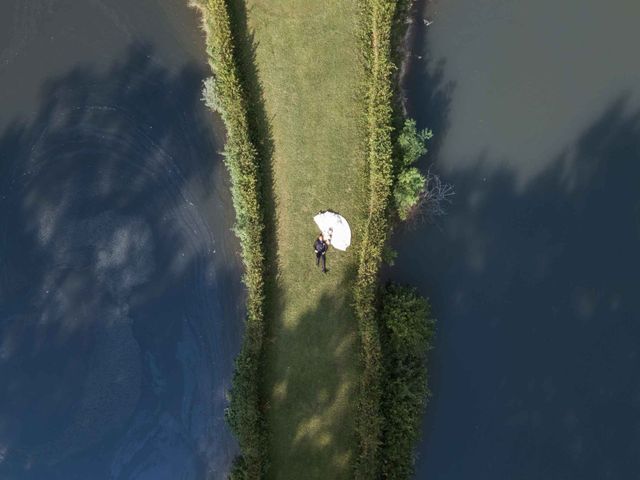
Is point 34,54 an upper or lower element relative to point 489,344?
upper

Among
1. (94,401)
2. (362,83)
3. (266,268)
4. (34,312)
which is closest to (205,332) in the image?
(266,268)

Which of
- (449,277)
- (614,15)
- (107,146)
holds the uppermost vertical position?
(614,15)

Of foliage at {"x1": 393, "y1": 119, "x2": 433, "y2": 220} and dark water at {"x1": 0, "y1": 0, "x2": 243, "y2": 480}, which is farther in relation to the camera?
dark water at {"x1": 0, "y1": 0, "x2": 243, "y2": 480}

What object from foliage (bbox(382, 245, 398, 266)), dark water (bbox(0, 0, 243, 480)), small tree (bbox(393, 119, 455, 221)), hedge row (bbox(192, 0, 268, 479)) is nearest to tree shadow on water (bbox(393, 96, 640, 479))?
small tree (bbox(393, 119, 455, 221))

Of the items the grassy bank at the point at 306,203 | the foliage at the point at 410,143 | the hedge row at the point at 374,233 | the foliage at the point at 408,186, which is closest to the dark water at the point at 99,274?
the grassy bank at the point at 306,203

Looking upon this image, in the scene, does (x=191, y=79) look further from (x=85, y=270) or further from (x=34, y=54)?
(x=85, y=270)

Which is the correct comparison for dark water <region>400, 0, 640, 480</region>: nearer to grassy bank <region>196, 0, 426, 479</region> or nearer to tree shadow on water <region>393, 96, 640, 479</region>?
tree shadow on water <region>393, 96, 640, 479</region>

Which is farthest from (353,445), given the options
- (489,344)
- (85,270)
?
(85,270)

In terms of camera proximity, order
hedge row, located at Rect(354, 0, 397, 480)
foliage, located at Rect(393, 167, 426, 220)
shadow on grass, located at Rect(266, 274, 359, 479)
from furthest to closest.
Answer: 1. shadow on grass, located at Rect(266, 274, 359, 479)
2. foliage, located at Rect(393, 167, 426, 220)
3. hedge row, located at Rect(354, 0, 397, 480)
